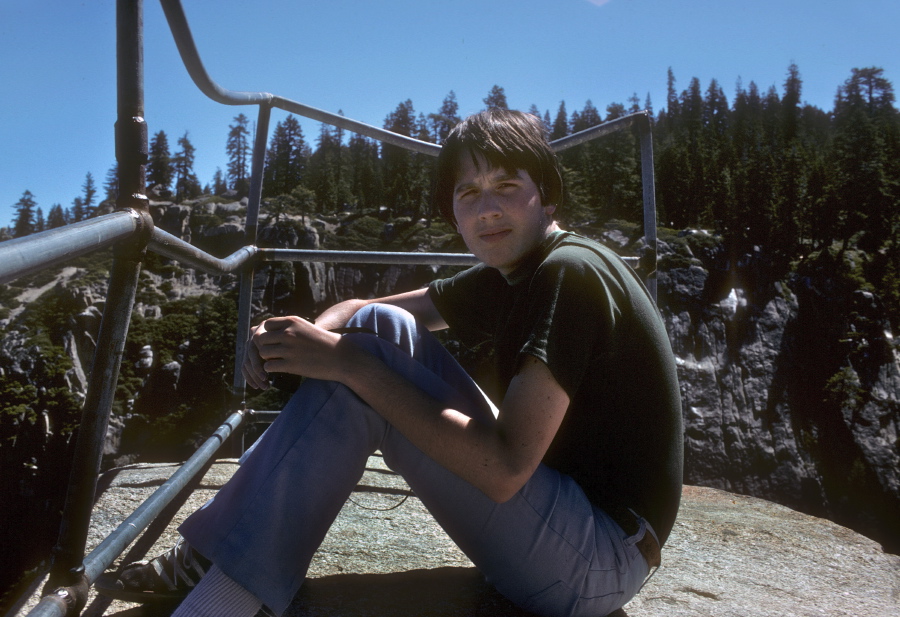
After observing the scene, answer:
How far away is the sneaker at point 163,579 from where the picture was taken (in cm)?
126

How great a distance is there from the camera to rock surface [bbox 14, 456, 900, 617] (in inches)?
58.1

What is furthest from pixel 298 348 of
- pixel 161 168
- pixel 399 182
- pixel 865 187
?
pixel 161 168

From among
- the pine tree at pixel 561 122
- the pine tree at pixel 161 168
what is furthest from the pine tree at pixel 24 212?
the pine tree at pixel 561 122

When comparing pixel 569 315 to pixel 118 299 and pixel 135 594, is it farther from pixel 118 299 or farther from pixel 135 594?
pixel 135 594

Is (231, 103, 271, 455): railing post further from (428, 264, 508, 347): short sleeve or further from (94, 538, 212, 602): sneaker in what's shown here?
(94, 538, 212, 602): sneaker

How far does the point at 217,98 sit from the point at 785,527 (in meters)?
2.74

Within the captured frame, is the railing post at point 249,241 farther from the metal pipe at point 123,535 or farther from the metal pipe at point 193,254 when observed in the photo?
the metal pipe at point 123,535

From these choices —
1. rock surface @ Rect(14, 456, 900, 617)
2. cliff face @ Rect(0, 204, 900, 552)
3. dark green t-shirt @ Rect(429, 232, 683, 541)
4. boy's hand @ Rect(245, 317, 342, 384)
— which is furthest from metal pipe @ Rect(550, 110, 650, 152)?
cliff face @ Rect(0, 204, 900, 552)

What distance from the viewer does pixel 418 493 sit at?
1.27 meters

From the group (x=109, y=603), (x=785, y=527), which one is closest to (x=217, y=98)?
(x=109, y=603)

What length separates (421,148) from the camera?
246 cm

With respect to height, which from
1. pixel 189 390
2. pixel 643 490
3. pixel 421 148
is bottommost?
pixel 189 390

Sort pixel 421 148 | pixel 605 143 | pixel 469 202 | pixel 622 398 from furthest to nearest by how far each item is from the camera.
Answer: pixel 605 143 < pixel 421 148 < pixel 469 202 < pixel 622 398

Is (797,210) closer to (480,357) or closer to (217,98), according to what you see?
(480,357)
